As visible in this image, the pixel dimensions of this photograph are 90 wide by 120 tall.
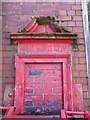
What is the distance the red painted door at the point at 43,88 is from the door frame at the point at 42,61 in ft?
0.23

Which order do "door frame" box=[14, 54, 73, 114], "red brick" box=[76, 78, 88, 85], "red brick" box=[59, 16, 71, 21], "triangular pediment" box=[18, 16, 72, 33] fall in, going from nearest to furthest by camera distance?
1. "door frame" box=[14, 54, 73, 114]
2. "red brick" box=[76, 78, 88, 85]
3. "triangular pediment" box=[18, 16, 72, 33]
4. "red brick" box=[59, 16, 71, 21]

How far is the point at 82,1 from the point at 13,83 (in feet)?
6.37

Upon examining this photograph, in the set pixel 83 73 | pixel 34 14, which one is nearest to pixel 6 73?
pixel 34 14

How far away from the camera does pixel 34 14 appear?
4285 mm

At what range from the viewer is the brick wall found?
13.0ft

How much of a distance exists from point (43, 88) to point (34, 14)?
138 centimetres

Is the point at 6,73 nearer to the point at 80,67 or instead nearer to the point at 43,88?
the point at 43,88

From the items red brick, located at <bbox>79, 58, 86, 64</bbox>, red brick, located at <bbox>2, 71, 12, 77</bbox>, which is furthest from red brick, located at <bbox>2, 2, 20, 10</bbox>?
red brick, located at <bbox>79, 58, 86, 64</bbox>

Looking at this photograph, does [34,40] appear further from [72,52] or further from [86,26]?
[86,26]

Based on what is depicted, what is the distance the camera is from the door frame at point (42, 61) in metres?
3.81

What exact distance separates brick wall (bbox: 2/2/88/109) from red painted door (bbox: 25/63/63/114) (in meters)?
0.27

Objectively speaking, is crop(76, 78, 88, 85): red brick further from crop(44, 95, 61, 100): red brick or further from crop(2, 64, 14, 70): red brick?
crop(2, 64, 14, 70): red brick

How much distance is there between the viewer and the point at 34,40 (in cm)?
406

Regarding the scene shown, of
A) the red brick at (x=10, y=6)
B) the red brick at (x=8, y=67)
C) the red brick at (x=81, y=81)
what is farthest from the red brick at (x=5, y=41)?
the red brick at (x=81, y=81)
